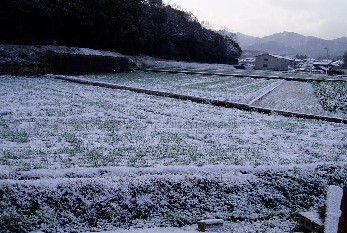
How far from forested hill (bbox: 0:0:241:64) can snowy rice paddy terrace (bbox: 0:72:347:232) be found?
1747cm

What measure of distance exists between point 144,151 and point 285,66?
70.8m

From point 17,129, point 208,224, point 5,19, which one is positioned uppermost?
point 5,19

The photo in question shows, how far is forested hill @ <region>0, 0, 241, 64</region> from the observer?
2530cm

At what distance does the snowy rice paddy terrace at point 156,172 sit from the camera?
15.8 ft

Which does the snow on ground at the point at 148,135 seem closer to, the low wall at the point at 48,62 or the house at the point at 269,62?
the low wall at the point at 48,62

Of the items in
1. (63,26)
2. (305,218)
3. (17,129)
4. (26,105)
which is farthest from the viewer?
(63,26)

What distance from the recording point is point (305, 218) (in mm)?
4605

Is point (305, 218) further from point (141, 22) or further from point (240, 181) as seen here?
point (141, 22)

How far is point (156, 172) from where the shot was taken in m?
5.78

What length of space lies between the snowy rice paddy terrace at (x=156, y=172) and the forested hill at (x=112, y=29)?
17.5 meters

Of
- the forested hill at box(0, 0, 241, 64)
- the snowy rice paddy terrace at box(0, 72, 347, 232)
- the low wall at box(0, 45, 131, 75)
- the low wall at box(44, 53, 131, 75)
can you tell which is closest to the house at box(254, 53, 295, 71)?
the forested hill at box(0, 0, 241, 64)

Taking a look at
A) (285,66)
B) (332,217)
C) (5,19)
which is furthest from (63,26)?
(285,66)

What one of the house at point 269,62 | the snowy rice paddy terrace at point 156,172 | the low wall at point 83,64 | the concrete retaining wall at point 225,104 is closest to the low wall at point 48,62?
Answer: the low wall at point 83,64

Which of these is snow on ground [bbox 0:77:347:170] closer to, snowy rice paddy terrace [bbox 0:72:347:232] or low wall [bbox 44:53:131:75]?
snowy rice paddy terrace [bbox 0:72:347:232]
